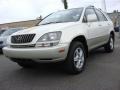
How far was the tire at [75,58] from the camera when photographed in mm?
4550

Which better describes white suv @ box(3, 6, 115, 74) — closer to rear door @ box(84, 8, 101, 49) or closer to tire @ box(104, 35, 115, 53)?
rear door @ box(84, 8, 101, 49)

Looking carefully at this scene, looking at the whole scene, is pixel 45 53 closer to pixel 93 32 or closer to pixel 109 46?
pixel 93 32

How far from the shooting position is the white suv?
4.29 metres

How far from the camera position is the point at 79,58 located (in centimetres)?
498

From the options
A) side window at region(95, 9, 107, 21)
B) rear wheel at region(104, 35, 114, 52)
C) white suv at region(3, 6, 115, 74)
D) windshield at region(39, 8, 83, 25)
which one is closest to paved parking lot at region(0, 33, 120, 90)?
white suv at region(3, 6, 115, 74)

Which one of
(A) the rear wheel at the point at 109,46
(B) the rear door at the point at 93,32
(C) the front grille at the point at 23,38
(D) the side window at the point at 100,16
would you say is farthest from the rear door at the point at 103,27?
(C) the front grille at the point at 23,38

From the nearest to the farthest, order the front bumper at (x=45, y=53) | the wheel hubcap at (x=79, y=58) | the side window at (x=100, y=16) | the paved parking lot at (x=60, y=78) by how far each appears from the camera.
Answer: the paved parking lot at (x=60, y=78) < the front bumper at (x=45, y=53) < the wheel hubcap at (x=79, y=58) < the side window at (x=100, y=16)

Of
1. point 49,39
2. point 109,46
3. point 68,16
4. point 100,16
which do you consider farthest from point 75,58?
point 109,46

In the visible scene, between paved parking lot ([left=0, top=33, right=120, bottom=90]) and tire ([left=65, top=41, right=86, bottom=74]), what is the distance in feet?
0.53

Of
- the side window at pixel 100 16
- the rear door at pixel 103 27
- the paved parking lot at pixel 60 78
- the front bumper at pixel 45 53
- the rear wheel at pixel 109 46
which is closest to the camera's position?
the paved parking lot at pixel 60 78

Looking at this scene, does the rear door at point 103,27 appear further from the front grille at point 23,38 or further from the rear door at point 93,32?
the front grille at point 23,38

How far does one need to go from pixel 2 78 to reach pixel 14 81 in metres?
0.49

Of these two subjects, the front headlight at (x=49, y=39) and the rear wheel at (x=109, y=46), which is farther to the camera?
the rear wheel at (x=109, y=46)

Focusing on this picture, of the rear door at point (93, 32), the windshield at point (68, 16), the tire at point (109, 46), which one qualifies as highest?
the windshield at point (68, 16)
